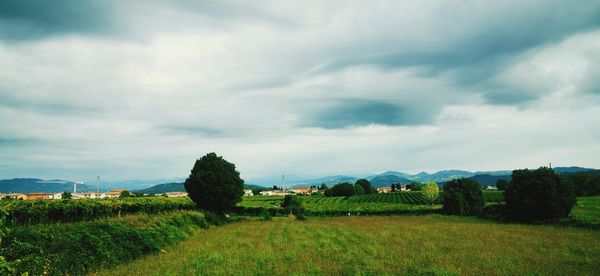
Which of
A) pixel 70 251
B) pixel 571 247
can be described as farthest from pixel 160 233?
pixel 571 247

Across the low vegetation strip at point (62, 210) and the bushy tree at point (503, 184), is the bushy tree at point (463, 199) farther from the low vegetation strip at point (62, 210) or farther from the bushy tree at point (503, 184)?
the low vegetation strip at point (62, 210)

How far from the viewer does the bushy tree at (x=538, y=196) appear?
50.2m

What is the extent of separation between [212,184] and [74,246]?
4135cm

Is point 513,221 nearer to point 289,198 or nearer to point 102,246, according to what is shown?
point 289,198

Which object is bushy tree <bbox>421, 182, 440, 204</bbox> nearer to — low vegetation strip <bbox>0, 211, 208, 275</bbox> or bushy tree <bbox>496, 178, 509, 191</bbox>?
bushy tree <bbox>496, 178, 509, 191</bbox>

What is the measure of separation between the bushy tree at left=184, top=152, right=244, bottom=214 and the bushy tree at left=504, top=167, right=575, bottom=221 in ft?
132

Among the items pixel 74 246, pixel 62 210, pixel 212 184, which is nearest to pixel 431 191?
pixel 212 184

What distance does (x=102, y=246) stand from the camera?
1831cm

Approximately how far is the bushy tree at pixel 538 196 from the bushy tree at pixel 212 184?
40087 mm

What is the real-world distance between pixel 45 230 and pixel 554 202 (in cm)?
5511

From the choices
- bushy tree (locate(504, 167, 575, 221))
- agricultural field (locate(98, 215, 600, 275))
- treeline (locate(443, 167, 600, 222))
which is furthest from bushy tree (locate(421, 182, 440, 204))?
agricultural field (locate(98, 215, 600, 275))

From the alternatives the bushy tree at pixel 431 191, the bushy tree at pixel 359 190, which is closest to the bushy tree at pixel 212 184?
the bushy tree at pixel 431 191

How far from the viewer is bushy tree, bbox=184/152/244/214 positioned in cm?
5772

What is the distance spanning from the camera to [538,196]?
5194 centimetres
